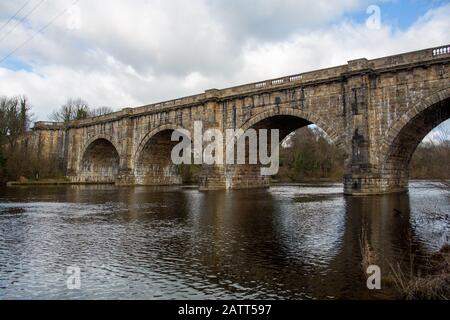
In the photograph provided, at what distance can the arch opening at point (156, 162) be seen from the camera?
41625mm

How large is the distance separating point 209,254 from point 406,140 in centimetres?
1985

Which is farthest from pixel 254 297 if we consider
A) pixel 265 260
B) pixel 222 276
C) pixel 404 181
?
pixel 404 181

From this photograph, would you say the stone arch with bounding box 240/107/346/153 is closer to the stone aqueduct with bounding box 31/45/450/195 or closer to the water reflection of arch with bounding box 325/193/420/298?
the stone aqueduct with bounding box 31/45/450/195

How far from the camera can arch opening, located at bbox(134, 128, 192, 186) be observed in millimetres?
41625

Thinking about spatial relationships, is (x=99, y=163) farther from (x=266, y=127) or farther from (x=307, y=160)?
(x=307, y=160)

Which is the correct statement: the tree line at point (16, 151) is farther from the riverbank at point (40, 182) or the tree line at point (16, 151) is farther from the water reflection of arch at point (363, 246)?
the water reflection of arch at point (363, 246)

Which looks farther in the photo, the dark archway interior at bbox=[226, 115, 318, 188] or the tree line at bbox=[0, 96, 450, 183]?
the tree line at bbox=[0, 96, 450, 183]

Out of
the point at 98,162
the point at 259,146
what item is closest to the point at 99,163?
the point at 98,162

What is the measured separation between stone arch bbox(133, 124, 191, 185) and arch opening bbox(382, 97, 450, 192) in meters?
21.9

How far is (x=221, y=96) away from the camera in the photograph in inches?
1287

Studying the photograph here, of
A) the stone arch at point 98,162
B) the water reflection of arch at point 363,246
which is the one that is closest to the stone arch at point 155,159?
the stone arch at point 98,162

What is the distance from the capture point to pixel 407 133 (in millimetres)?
23219

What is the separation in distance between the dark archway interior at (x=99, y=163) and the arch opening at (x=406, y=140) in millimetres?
36909

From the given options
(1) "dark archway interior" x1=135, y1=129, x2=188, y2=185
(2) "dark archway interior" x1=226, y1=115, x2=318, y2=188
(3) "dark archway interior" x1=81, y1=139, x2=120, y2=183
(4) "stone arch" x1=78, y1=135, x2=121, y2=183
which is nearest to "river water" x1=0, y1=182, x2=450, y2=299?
(2) "dark archway interior" x1=226, y1=115, x2=318, y2=188
